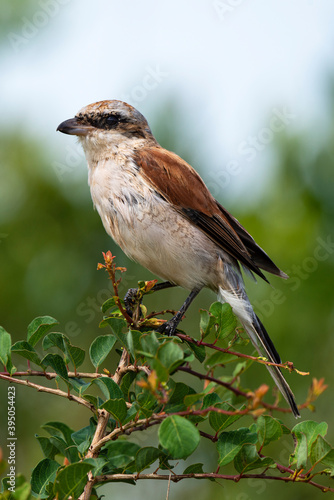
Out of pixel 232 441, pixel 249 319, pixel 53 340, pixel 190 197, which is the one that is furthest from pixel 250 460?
pixel 190 197

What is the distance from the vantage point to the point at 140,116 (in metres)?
4.11

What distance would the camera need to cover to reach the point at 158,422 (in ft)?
6.33

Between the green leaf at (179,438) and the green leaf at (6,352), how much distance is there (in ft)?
2.54

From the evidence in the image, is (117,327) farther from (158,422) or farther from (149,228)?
A: (149,228)

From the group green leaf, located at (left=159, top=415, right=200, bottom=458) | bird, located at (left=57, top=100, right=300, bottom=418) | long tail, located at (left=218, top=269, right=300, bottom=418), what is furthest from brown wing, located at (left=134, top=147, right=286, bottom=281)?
green leaf, located at (left=159, top=415, right=200, bottom=458)

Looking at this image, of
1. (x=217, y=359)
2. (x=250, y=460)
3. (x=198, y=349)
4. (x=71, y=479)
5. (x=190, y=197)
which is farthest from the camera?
(x=190, y=197)

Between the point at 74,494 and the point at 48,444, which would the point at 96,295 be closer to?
the point at 48,444

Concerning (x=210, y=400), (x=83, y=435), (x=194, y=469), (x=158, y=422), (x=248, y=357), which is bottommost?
(x=83, y=435)

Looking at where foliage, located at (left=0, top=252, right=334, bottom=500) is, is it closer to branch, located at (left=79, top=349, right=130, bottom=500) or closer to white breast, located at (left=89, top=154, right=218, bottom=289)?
branch, located at (left=79, top=349, right=130, bottom=500)

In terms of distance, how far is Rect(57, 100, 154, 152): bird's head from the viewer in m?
3.79

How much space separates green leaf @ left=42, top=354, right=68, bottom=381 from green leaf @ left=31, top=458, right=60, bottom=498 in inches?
12.1

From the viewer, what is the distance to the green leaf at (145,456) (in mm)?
1931

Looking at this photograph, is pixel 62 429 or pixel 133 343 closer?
pixel 133 343

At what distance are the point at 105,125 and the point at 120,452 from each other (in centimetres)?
Result: 248
